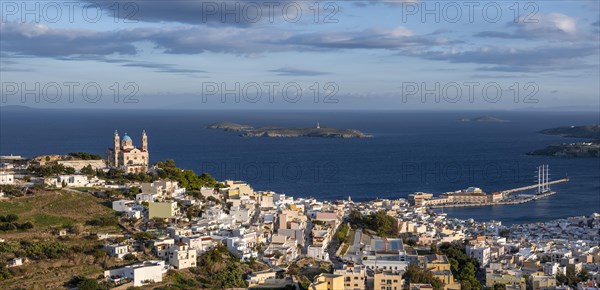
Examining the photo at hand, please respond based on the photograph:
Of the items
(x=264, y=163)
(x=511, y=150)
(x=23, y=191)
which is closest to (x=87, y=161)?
(x=23, y=191)

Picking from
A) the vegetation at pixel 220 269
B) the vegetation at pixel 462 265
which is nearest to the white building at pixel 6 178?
the vegetation at pixel 220 269

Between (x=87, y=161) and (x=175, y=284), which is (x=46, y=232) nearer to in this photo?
(x=175, y=284)

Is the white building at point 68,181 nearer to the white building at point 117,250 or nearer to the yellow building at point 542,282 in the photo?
the white building at point 117,250

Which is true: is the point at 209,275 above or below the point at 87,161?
below

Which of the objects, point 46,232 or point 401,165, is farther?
point 401,165

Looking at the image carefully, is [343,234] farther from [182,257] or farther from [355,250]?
[182,257]

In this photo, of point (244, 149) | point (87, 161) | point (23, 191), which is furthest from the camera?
point (244, 149)

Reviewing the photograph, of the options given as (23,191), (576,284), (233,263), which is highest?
(23,191)
